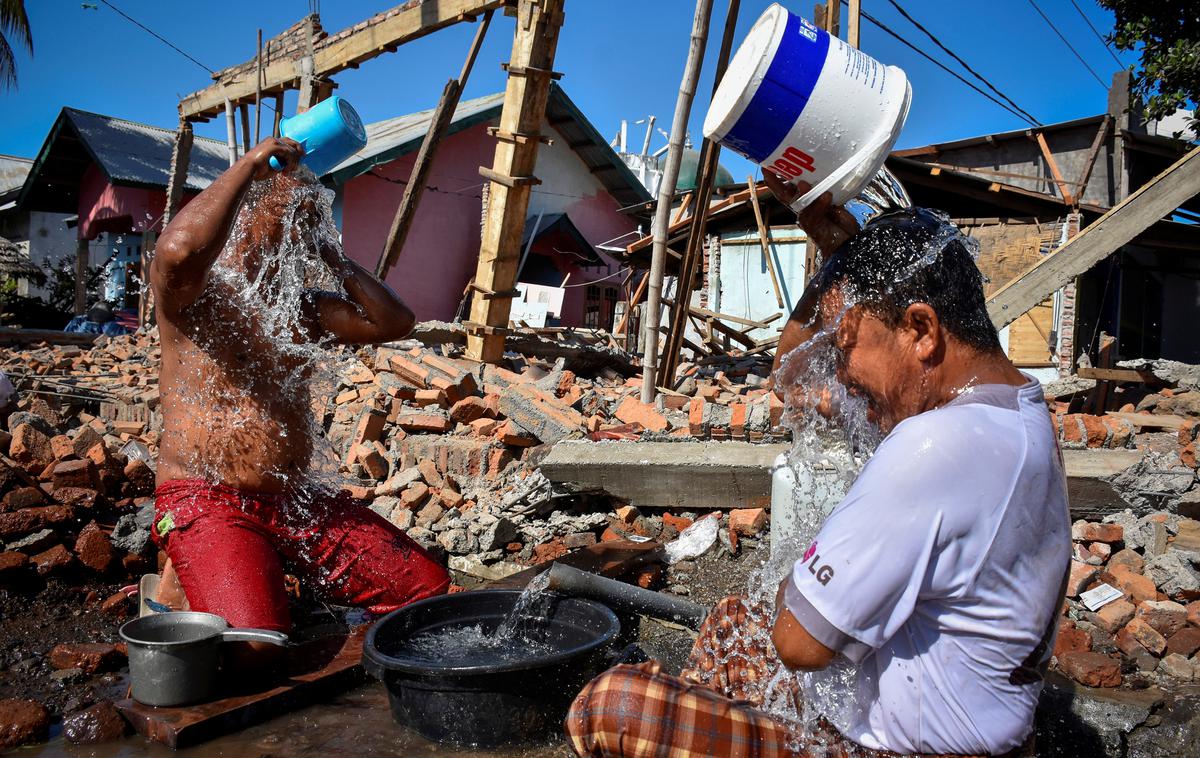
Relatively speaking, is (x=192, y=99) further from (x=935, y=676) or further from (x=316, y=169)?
(x=935, y=676)

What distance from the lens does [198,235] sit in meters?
2.68

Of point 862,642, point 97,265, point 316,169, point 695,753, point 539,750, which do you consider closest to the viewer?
point 862,642

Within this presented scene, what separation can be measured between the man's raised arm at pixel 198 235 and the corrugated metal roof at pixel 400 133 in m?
9.76

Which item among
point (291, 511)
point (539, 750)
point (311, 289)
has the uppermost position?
point (311, 289)

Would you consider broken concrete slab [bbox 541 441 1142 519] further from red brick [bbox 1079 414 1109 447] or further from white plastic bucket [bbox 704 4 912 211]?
white plastic bucket [bbox 704 4 912 211]

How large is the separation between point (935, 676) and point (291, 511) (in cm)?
236

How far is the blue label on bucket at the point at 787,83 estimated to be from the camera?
1.86 meters

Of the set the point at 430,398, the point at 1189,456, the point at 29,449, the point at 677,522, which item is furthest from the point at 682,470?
the point at 29,449

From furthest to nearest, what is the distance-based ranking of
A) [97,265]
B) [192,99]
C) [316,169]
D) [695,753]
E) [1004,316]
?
[97,265] < [192,99] < [1004,316] < [316,169] < [695,753]

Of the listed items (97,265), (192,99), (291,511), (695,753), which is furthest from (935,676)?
(97,265)

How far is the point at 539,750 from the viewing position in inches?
98.7

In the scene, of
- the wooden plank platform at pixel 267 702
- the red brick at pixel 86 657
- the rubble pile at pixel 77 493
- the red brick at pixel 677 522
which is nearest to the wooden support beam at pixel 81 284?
the rubble pile at pixel 77 493

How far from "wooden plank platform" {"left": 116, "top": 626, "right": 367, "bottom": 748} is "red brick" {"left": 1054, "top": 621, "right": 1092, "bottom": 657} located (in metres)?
2.68

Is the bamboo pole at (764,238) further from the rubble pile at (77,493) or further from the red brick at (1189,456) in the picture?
the rubble pile at (77,493)
